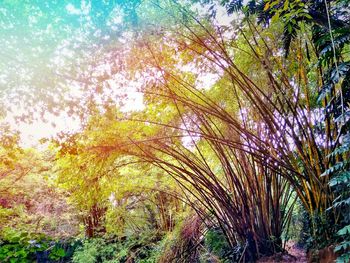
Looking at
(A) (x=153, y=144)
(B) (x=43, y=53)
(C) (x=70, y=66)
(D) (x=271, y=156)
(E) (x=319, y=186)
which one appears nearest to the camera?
(E) (x=319, y=186)

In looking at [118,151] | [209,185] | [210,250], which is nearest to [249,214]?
[209,185]

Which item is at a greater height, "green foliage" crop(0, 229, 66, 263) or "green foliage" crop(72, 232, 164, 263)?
"green foliage" crop(0, 229, 66, 263)

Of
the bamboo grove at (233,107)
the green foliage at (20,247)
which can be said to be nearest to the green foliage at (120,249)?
the bamboo grove at (233,107)

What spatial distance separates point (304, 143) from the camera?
2.24 m

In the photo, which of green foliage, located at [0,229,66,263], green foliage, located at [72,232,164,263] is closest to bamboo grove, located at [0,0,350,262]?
green foliage, located at [0,229,66,263]

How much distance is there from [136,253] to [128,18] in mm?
4164

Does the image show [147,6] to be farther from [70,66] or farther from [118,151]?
[118,151]

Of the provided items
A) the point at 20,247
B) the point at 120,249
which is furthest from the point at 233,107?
the point at 120,249

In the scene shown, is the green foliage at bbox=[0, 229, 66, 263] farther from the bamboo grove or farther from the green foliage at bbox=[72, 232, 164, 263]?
the green foliage at bbox=[72, 232, 164, 263]

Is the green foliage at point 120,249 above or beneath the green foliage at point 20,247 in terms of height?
beneath

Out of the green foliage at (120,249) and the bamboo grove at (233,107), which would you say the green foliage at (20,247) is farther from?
the green foliage at (120,249)

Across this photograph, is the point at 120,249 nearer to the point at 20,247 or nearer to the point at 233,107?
the point at 20,247

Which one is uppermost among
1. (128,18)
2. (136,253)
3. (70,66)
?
(128,18)

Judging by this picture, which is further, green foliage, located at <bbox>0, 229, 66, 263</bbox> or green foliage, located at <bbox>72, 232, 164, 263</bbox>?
green foliage, located at <bbox>72, 232, 164, 263</bbox>
